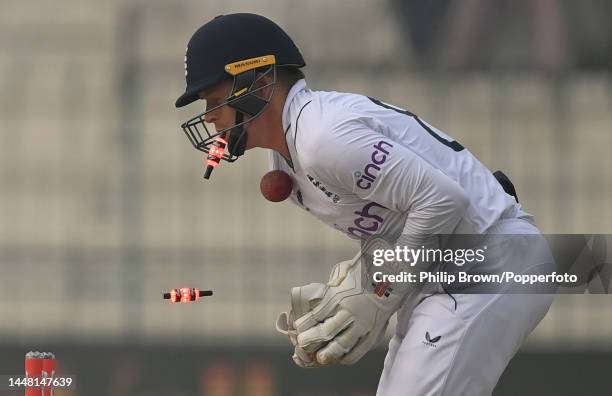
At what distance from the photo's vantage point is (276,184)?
388 centimetres

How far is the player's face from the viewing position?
3.82 m

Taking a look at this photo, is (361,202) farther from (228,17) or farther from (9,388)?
(9,388)

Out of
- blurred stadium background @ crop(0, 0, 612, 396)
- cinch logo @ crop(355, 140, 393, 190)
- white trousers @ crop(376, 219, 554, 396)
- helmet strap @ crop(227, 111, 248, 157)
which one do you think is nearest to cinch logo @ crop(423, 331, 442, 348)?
white trousers @ crop(376, 219, 554, 396)

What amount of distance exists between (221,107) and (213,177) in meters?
4.05

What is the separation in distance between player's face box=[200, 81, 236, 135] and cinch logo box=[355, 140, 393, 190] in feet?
1.67

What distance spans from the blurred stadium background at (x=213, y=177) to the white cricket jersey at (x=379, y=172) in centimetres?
379

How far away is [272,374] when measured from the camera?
746 centimetres

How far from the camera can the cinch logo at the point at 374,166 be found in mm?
3488

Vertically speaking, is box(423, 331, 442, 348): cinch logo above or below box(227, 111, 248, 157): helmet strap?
below

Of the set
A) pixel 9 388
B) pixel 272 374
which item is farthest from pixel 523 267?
pixel 272 374

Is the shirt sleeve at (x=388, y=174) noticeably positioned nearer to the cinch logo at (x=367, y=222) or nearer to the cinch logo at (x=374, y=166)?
the cinch logo at (x=374, y=166)

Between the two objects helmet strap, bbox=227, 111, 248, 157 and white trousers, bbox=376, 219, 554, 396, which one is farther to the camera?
helmet strap, bbox=227, 111, 248, 157

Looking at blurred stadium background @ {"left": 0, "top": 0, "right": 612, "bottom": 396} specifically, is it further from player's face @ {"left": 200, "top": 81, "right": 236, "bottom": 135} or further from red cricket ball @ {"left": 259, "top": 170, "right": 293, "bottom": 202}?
player's face @ {"left": 200, "top": 81, "right": 236, "bottom": 135}

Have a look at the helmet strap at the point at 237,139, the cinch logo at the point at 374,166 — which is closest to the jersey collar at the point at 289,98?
the helmet strap at the point at 237,139
